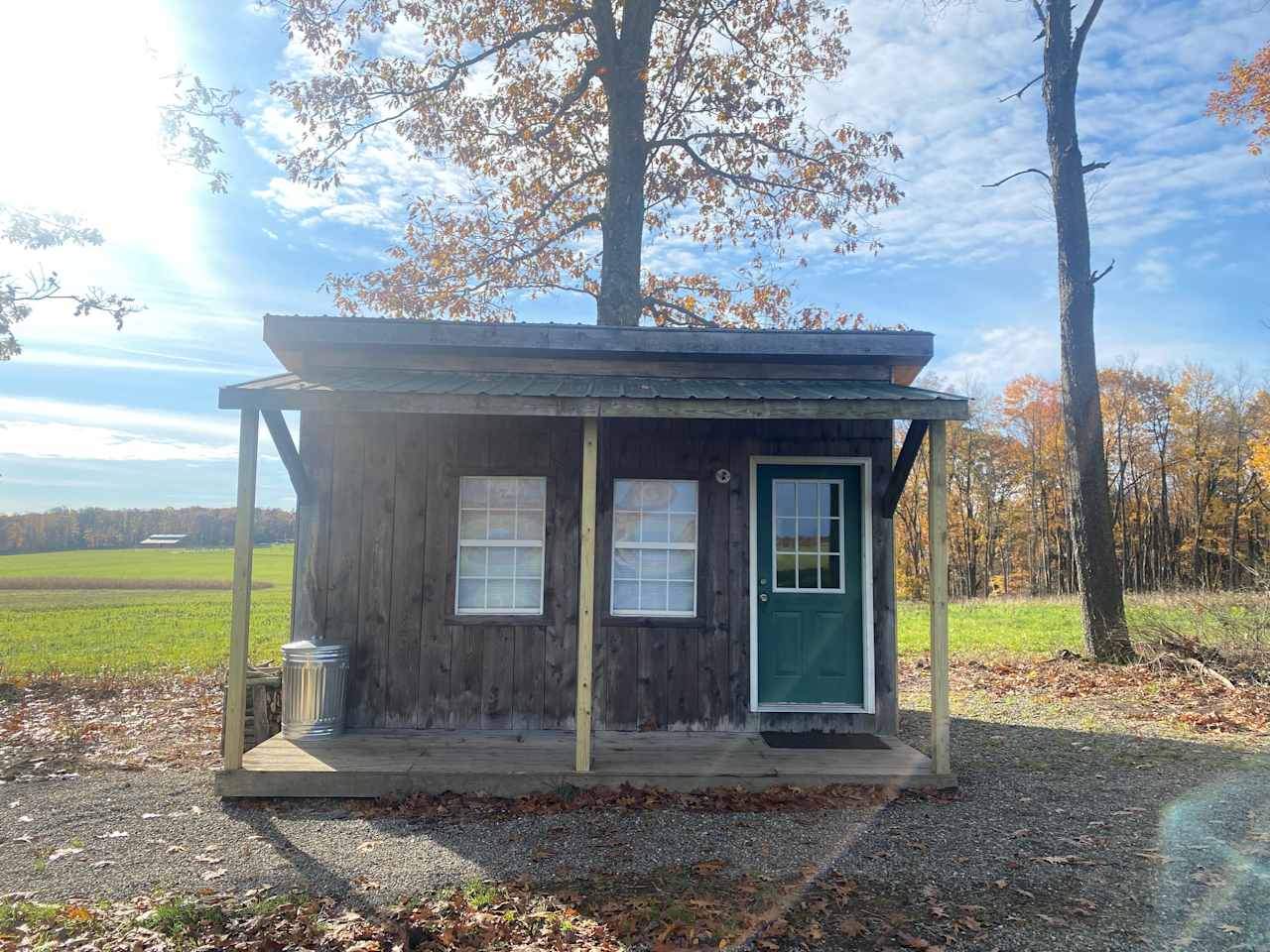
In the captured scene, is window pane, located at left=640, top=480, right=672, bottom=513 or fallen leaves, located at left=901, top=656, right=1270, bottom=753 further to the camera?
fallen leaves, located at left=901, top=656, right=1270, bottom=753

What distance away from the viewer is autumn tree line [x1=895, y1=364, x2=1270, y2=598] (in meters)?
29.6

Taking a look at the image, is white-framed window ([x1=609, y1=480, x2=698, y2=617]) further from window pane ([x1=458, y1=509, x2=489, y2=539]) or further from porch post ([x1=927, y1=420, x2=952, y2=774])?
porch post ([x1=927, y1=420, x2=952, y2=774])

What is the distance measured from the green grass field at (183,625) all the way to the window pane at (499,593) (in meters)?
6.56

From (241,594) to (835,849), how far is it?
414 centimetres

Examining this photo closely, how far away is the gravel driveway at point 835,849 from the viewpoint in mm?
3855

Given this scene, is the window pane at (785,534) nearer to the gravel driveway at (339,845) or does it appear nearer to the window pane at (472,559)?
the gravel driveway at (339,845)

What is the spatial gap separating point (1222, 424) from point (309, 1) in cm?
3236

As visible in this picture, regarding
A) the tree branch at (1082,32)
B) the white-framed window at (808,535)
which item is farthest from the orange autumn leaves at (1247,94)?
the white-framed window at (808,535)

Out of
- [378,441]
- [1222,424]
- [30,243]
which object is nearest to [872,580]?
[378,441]

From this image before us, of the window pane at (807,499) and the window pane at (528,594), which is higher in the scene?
the window pane at (807,499)

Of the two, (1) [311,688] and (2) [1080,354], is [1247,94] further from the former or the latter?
(1) [311,688]

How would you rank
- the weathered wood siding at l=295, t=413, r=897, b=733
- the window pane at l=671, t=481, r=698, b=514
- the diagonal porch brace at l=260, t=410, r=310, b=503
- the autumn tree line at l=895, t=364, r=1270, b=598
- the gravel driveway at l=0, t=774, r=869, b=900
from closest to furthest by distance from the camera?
the gravel driveway at l=0, t=774, r=869, b=900, the diagonal porch brace at l=260, t=410, r=310, b=503, the weathered wood siding at l=295, t=413, r=897, b=733, the window pane at l=671, t=481, r=698, b=514, the autumn tree line at l=895, t=364, r=1270, b=598

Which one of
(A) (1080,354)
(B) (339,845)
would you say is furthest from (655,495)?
(A) (1080,354)

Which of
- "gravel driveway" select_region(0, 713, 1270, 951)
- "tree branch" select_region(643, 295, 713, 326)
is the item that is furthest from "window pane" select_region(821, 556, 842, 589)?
"tree branch" select_region(643, 295, 713, 326)
